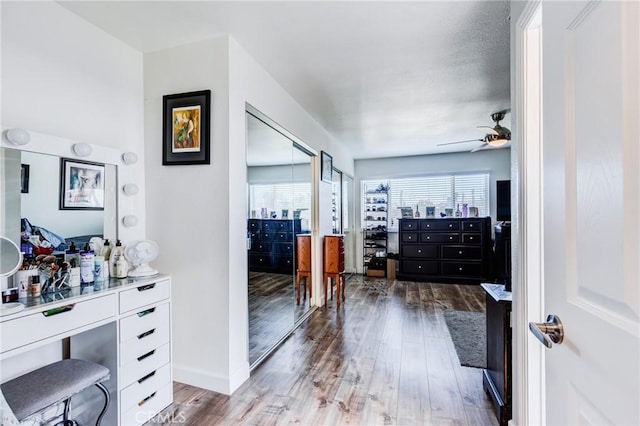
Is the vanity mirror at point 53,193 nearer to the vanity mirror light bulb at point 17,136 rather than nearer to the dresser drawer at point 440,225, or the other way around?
the vanity mirror light bulb at point 17,136

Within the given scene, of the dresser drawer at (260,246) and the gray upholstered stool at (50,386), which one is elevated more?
the dresser drawer at (260,246)

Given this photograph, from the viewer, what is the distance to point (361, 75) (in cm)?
267

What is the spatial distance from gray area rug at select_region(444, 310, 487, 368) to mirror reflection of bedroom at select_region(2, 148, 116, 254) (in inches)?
116

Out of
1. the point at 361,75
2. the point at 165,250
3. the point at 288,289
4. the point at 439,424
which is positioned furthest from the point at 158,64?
the point at 439,424

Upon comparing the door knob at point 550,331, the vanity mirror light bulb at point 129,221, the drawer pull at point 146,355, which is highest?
the vanity mirror light bulb at point 129,221

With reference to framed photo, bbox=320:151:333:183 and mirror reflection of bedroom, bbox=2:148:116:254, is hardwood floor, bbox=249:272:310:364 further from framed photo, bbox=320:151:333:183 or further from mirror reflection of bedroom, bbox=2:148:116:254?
framed photo, bbox=320:151:333:183

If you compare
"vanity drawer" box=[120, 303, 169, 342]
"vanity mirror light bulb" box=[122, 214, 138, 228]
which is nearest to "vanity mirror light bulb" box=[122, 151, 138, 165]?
"vanity mirror light bulb" box=[122, 214, 138, 228]

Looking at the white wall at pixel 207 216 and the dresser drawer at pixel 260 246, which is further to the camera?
the dresser drawer at pixel 260 246

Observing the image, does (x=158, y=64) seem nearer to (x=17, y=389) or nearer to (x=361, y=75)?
(x=361, y=75)

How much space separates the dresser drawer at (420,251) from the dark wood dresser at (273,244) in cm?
296

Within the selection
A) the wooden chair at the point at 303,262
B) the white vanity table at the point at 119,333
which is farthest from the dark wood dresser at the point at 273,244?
the white vanity table at the point at 119,333

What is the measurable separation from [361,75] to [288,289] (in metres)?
2.23

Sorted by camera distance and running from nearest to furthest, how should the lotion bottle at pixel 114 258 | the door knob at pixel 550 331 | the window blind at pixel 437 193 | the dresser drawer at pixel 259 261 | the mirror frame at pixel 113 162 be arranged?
the door knob at pixel 550 331 → the mirror frame at pixel 113 162 → the lotion bottle at pixel 114 258 → the dresser drawer at pixel 259 261 → the window blind at pixel 437 193

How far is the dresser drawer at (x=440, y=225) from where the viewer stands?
18.2ft
